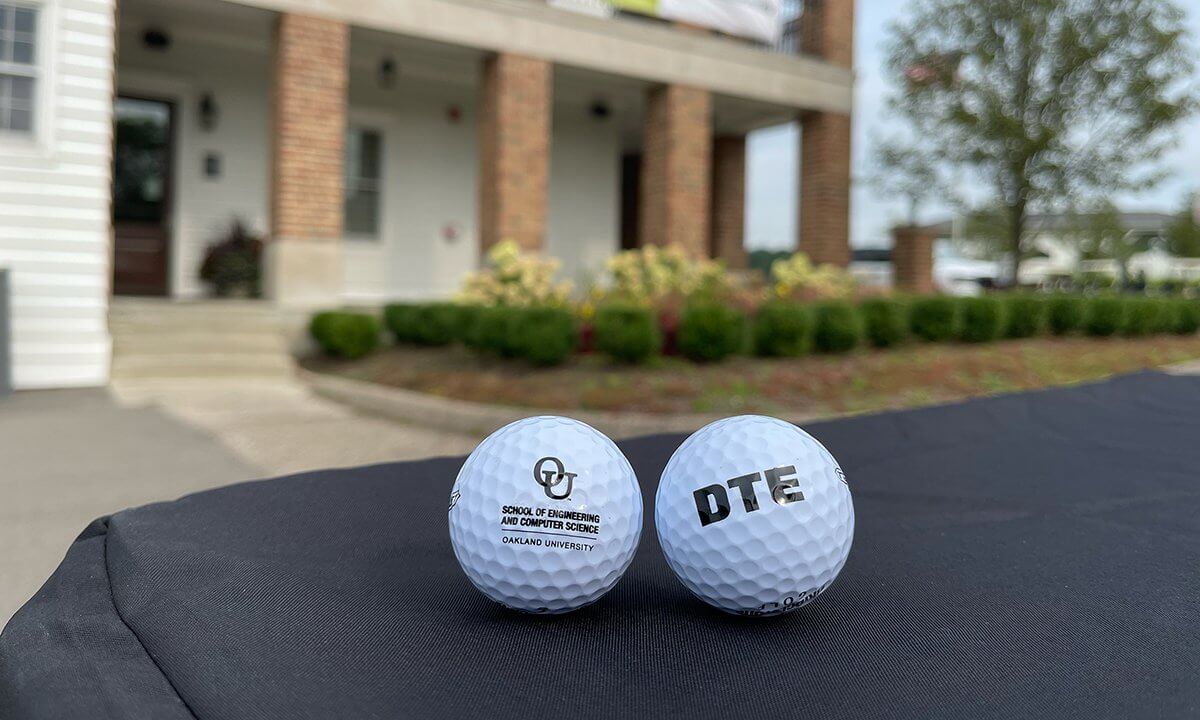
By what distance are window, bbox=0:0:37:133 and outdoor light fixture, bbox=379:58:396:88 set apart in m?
5.13

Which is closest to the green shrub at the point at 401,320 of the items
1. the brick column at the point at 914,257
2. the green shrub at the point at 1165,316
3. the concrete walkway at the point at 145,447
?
the concrete walkway at the point at 145,447

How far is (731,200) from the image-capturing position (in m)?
15.8

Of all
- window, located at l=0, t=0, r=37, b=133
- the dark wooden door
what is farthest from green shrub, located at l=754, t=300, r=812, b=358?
the dark wooden door

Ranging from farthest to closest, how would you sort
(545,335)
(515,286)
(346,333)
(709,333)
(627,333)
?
1. (346,333)
2. (515,286)
3. (709,333)
4. (545,335)
5. (627,333)

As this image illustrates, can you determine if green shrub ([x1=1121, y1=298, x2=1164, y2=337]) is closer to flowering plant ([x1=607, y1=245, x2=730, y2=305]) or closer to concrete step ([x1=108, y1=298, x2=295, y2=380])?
flowering plant ([x1=607, y1=245, x2=730, y2=305])

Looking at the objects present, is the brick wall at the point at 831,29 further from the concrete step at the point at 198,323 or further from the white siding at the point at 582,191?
the concrete step at the point at 198,323

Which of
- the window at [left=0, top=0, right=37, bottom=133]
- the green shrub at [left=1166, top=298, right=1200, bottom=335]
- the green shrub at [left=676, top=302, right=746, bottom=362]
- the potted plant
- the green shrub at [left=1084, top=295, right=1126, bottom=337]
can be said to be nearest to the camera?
the green shrub at [left=676, top=302, right=746, bottom=362]

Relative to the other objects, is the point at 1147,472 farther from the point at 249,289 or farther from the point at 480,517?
the point at 249,289

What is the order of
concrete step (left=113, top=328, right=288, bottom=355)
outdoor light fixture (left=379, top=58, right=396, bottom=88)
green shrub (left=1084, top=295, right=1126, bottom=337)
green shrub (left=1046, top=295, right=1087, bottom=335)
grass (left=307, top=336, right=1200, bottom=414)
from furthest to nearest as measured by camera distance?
outdoor light fixture (left=379, top=58, right=396, bottom=88), green shrub (left=1084, top=295, right=1126, bottom=337), green shrub (left=1046, top=295, right=1087, bottom=335), concrete step (left=113, top=328, right=288, bottom=355), grass (left=307, top=336, right=1200, bottom=414)

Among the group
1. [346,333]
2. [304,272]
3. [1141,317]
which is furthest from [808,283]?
[304,272]

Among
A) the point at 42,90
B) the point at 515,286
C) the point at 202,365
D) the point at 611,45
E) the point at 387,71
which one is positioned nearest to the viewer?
the point at 42,90

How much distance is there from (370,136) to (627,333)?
8441mm

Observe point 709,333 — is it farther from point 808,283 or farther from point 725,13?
point 725,13

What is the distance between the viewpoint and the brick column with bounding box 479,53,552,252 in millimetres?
11109
